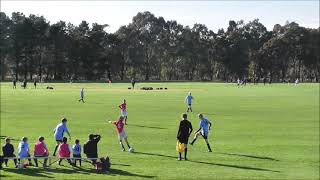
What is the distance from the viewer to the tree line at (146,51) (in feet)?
461

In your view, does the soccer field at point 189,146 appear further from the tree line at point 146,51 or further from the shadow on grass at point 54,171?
the tree line at point 146,51

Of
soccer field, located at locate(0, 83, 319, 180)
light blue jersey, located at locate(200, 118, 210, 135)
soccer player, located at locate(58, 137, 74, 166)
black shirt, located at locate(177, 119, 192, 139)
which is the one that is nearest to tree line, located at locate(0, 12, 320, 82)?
soccer field, located at locate(0, 83, 319, 180)

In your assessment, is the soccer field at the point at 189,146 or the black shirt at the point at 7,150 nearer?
the soccer field at the point at 189,146

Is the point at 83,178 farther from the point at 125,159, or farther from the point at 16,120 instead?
the point at 16,120

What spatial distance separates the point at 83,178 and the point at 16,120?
20.0 metres

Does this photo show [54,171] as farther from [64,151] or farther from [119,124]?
[119,124]

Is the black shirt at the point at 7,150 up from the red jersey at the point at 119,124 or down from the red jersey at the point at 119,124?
down

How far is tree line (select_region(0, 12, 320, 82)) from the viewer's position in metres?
141

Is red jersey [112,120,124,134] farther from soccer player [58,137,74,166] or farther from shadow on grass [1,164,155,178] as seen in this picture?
shadow on grass [1,164,155,178]

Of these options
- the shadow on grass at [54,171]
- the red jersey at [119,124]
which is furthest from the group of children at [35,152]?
the red jersey at [119,124]

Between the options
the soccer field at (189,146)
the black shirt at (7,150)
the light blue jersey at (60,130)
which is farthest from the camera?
the light blue jersey at (60,130)

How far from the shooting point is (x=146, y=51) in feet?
531

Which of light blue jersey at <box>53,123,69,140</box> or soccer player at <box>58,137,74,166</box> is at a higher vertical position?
light blue jersey at <box>53,123,69,140</box>

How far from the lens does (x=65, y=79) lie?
5679 inches
